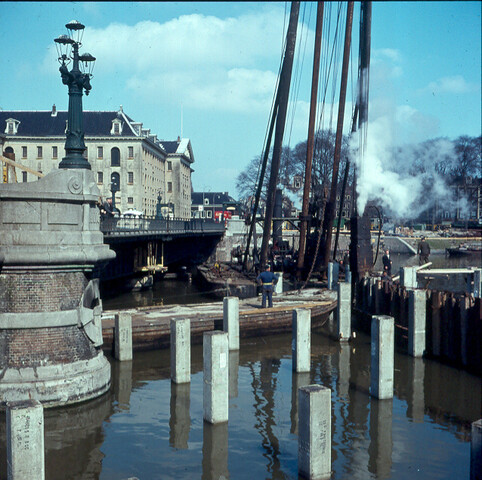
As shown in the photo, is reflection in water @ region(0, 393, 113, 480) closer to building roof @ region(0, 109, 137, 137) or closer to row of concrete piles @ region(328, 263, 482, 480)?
row of concrete piles @ region(328, 263, 482, 480)

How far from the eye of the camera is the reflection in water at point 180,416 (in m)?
12.3

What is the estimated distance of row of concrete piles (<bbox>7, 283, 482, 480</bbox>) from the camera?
28.3 feet

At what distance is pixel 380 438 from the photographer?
40.9 feet

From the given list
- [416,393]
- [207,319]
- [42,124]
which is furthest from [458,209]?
[416,393]

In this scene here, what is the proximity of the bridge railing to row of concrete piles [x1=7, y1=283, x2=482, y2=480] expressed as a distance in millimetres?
10619

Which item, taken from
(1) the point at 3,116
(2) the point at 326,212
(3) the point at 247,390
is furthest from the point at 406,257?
(3) the point at 247,390

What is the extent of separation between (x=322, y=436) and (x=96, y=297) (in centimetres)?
730

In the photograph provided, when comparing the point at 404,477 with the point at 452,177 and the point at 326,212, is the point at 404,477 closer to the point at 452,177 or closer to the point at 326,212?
the point at 326,212

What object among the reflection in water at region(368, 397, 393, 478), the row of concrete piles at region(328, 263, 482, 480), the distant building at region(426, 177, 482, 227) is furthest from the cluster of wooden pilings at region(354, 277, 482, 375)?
the distant building at region(426, 177, 482, 227)

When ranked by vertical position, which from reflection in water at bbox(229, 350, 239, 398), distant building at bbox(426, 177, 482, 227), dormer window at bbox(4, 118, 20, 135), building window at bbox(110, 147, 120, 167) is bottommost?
reflection in water at bbox(229, 350, 239, 398)

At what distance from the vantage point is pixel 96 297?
14875 mm

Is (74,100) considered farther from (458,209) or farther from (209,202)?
(209,202)

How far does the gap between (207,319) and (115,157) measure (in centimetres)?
6509

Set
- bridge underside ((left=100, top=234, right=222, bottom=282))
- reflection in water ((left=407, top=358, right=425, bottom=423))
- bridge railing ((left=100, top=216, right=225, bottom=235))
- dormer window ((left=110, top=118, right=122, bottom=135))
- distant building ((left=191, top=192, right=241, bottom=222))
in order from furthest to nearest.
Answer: distant building ((left=191, top=192, right=241, bottom=222)), dormer window ((left=110, top=118, right=122, bottom=135)), bridge underside ((left=100, top=234, right=222, bottom=282)), bridge railing ((left=100, top=216, right=225, bottom=235)), reflection in water ((left=407, top=358, right=425, bottom=423))
